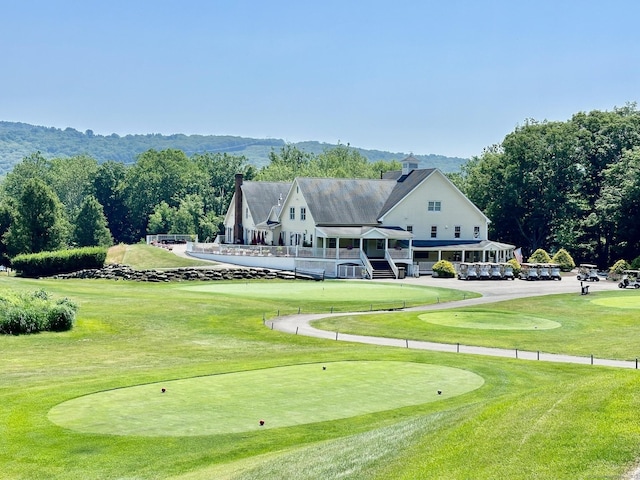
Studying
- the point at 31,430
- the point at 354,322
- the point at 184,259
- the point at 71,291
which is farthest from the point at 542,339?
the point at 184,259

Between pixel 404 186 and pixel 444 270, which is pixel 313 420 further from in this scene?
pixel 404 186

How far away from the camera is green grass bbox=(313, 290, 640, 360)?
3297cm

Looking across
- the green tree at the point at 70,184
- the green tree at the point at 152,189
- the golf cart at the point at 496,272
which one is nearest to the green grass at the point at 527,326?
the golf cart at the point at 496,272

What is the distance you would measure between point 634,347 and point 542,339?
382cm

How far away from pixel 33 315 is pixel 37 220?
5361 centimetres

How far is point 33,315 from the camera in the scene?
32.6 m

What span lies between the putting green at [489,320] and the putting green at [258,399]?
14.0m

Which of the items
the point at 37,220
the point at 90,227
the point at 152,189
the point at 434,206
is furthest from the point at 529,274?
the point at 152,189

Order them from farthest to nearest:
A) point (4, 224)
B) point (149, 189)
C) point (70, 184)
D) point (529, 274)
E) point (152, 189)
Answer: point (70, 184) → point (152, 189) → point (149, 189) → point (4, 224) → point (529, 274)

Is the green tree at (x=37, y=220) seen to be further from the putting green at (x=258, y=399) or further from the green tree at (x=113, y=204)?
the putting green at (x=258, y=399)

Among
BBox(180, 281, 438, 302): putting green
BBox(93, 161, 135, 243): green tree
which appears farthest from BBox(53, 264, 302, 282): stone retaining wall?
BBox(93, 161, 135, 243): green tree

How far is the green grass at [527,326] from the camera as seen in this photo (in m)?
33.0

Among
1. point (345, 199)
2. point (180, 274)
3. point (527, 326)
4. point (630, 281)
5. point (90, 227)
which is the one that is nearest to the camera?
point (527, 326)

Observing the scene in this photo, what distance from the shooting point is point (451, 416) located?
16.1 metres
